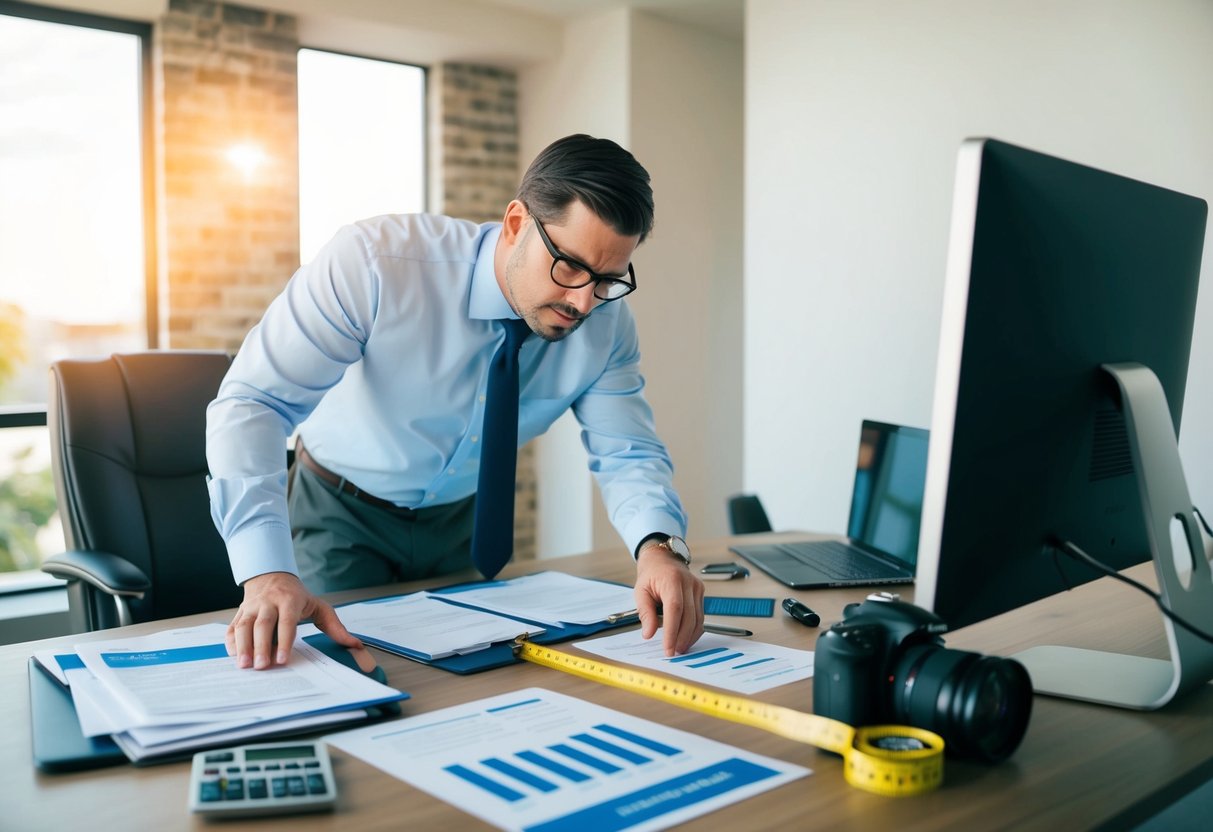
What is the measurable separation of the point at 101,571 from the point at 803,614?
1328 mm

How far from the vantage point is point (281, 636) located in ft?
4.07

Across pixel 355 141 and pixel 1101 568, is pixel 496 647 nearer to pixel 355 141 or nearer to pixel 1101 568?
pixel 1101 568

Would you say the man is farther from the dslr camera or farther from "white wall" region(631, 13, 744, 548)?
"white wall" region(631, 13, 744, 548)

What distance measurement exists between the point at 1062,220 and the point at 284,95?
4.45m

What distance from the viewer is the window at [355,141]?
5.17 metres

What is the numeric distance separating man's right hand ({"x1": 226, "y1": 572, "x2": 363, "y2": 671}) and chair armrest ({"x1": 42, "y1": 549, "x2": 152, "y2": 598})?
68 centimetres

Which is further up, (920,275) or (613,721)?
(920,275)

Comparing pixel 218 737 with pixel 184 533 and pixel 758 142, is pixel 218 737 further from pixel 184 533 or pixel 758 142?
pixel 758 142

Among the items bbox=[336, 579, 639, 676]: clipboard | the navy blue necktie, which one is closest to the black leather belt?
the navy blue necktie

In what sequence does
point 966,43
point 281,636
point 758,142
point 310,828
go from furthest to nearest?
point 758,142, point 966,43, point 281,636, point 310,828

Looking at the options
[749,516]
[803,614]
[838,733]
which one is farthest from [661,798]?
[749,516]

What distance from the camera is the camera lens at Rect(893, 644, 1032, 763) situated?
0.97 metres

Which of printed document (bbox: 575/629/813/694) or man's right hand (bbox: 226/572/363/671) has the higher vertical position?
man's right hand (bbox: 226/572/363/671)

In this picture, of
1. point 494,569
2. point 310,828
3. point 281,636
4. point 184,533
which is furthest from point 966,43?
point 310,828
